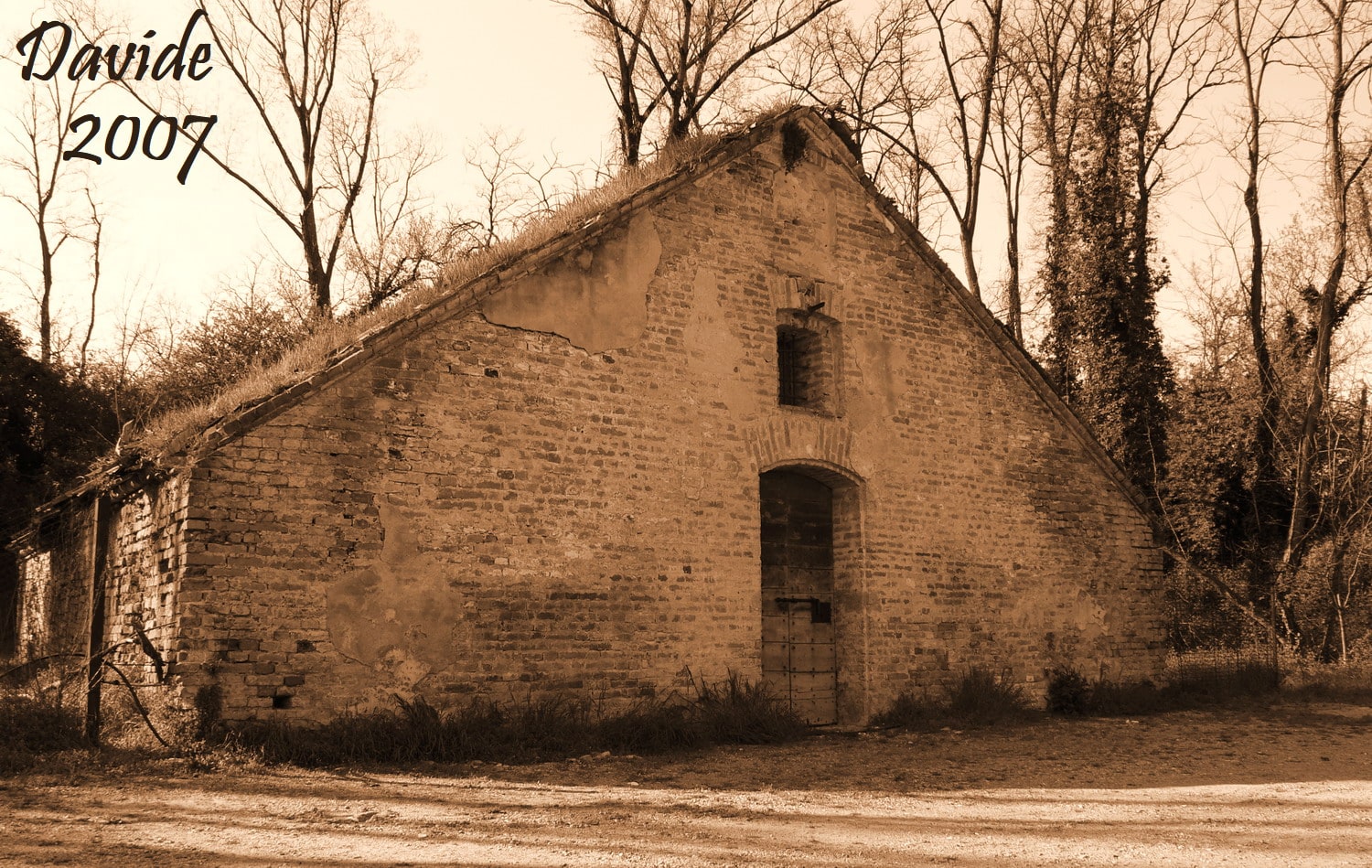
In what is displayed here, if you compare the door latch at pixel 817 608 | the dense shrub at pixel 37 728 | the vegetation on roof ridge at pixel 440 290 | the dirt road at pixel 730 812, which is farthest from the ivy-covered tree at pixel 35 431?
the door latch at pixel 817 608

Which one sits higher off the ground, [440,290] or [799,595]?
[440,290]

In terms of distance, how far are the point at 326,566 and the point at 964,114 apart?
1802cm

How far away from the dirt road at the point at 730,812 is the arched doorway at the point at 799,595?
1774 mm

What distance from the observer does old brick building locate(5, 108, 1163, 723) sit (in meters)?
8.67

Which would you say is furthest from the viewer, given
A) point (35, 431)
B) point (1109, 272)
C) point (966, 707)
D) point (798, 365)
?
point (1109, 272)

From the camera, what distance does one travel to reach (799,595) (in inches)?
468

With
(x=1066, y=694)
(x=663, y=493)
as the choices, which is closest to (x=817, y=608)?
(x=663, y=493)

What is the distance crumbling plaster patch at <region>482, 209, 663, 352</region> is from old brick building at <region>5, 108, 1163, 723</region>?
0.10 ft

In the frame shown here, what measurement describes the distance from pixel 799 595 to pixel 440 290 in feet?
16.6

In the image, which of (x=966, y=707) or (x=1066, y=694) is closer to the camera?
(x=966, y=707)

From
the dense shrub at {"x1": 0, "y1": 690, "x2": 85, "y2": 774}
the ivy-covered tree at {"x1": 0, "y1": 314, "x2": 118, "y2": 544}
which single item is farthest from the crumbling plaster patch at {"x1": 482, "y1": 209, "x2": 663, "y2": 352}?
the ivy-covered tree at {"x1": 0, "y1": 314, "x2": 118, "y2": 544}

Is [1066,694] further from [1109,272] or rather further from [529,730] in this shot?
[1109,272]

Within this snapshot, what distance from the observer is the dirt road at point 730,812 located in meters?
5.70

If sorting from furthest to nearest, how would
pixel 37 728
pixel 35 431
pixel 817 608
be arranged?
pixel 35 431
pixel 817 608
pixel 37 728
